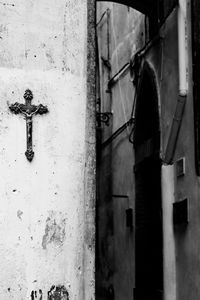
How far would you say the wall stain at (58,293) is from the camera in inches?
221

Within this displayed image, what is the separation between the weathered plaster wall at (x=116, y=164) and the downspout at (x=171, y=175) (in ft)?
6.16

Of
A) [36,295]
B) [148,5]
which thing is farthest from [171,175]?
[36,295]

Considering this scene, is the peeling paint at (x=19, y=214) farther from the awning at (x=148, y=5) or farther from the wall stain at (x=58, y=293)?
the awning at (x=148, y=5)

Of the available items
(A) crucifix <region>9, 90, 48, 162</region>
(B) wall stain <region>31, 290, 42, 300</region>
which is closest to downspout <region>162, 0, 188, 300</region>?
(A) crucifix <region>9, 90, 48, 162</region>

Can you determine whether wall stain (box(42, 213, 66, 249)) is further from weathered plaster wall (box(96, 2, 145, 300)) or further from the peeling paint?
weathered plaster wall (box(96, 2, 145, 300))

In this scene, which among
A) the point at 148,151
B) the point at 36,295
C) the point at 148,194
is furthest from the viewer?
the point at 148,194

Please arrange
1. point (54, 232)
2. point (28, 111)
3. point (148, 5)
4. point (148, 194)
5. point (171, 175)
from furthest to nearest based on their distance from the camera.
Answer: point (148, 194) → point (148, 5) → point (171, 175) → point (28, 111) → point (54, 232)

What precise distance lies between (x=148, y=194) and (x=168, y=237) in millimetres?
1483

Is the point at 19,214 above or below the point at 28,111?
below

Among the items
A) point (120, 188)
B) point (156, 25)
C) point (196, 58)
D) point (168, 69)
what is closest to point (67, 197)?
point (196, 58)

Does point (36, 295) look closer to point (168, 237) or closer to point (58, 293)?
point (58, 293)

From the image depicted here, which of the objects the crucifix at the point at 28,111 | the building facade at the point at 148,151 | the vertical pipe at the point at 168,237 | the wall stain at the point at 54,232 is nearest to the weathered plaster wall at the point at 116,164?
the building facade at the point at 148,151

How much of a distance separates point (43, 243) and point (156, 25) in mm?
4566

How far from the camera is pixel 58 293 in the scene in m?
5.64
